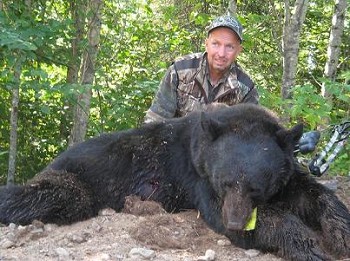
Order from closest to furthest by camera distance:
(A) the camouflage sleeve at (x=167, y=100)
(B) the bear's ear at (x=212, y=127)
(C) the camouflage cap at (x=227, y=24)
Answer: (B) the bear's ear at (x=212, y=127), (C) the camouflage cap at (x=227, y=24), (A) the camouflage sleeve at (x=167, y=100)

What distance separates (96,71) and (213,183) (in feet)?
12.7

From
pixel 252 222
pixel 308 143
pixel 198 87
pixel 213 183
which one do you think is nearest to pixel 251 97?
pixel 198 87

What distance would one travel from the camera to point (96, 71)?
698 cm

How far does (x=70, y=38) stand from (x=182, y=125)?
2845mm

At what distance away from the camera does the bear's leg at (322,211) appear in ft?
10.9

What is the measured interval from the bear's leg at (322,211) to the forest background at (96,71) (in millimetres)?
1080

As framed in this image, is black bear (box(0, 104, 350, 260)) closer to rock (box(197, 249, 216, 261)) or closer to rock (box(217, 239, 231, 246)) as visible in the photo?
rock (box(217, 239, 231, 246))

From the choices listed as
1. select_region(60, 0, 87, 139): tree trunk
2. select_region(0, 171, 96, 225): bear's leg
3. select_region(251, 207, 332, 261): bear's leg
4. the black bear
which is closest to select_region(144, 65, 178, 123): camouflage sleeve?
the black bear

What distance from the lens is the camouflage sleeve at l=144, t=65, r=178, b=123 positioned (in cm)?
530

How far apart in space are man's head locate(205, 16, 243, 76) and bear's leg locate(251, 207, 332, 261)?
7.17 ft

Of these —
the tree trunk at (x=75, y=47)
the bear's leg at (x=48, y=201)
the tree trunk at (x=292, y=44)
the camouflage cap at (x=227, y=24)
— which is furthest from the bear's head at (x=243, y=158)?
the tree trunk at (x=292, y=44)

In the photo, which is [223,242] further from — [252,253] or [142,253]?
[142,253]

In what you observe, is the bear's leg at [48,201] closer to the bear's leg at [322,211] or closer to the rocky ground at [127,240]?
the rocky ground at [127,240]

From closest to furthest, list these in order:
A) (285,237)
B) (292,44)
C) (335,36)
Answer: (285,237) → (292,44) → (335,36)
